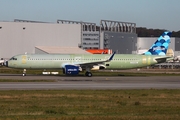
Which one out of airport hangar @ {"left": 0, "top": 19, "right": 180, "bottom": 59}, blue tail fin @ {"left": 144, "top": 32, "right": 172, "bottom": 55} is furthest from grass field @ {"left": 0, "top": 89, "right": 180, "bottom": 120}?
airport hangar @ {"left": 0, "top": 19, "right": 180, "bottom": 59}

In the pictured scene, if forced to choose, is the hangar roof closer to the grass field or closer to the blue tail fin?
the blue tail fin

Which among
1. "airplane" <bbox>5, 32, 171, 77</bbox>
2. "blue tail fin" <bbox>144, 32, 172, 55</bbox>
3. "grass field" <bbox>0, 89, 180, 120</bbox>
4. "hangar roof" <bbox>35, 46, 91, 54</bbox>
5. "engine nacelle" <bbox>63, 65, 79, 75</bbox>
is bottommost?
"grass field" <bbox>0, 89, 180, 120</bbox>

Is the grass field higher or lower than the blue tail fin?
lower

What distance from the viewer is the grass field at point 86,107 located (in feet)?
55.7

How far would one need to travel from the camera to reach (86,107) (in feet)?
66.4

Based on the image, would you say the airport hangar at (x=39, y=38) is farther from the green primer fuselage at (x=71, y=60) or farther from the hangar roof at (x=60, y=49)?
the green primer fuselage at (x=71, y=60)

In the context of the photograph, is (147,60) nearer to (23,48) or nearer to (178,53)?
(23,48)

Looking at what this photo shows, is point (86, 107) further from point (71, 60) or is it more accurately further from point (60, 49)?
point (60, 49)

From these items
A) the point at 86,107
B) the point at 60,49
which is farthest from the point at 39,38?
the point at 86,107

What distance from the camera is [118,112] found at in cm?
1845

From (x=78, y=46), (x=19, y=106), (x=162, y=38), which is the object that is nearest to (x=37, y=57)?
(x=162, y=38)

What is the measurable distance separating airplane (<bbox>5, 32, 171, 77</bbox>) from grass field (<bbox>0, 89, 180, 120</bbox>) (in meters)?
26.5

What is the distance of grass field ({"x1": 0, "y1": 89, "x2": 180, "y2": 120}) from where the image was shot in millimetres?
16984

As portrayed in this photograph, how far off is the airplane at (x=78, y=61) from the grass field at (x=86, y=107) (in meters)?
26.5
